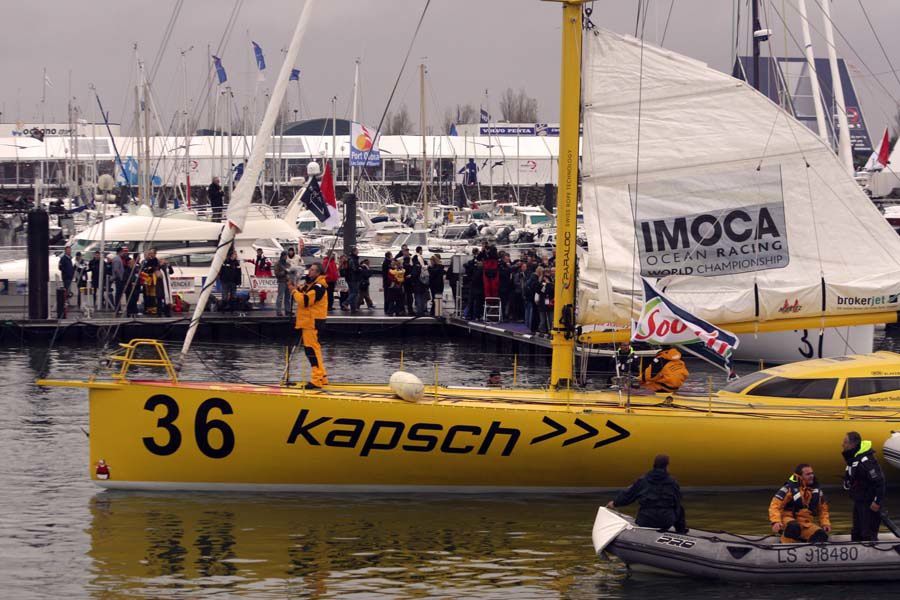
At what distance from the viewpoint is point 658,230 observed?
69.2 feet

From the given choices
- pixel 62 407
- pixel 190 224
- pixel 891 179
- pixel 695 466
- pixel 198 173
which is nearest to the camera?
pixel 695 466

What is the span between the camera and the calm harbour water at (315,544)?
16.0m

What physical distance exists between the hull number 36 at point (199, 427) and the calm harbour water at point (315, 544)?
81 centimetres

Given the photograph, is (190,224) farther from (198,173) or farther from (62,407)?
(198,173)

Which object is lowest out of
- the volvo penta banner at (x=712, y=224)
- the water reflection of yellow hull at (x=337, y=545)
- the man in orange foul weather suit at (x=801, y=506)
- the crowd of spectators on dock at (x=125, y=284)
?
the water reflection of yellow hull at (x=337, y=545)

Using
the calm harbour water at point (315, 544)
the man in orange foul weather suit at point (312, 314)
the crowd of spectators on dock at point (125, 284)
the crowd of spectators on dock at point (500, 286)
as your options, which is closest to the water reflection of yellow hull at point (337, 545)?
the calm harbour water at point (315, 544)

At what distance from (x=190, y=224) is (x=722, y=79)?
28183 mm

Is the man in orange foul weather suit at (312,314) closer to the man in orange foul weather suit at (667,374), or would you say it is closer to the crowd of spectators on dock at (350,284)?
the man in orange foul weather suit at (667,374)

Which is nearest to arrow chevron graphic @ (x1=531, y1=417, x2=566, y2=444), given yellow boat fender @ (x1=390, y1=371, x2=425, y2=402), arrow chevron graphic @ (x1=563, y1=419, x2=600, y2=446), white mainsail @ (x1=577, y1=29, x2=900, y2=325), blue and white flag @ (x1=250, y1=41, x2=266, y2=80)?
arrow chevron graphic @ (x1=563, y1=419, x2=600, y2=446)

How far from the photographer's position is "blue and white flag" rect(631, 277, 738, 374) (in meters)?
20.1

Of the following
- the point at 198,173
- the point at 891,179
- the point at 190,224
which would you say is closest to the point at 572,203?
the point at 190,224

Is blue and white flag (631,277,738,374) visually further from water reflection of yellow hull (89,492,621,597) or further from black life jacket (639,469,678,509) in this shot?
black life jacket (639,469,678,509)

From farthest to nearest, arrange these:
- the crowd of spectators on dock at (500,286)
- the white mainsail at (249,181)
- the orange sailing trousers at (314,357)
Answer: the crowd of spectators on dock at (500,286) < the orange sailing trousers at (314,357) < the white mainsail at (249,181)

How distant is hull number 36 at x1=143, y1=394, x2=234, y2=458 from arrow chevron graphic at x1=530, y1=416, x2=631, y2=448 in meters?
4.22
